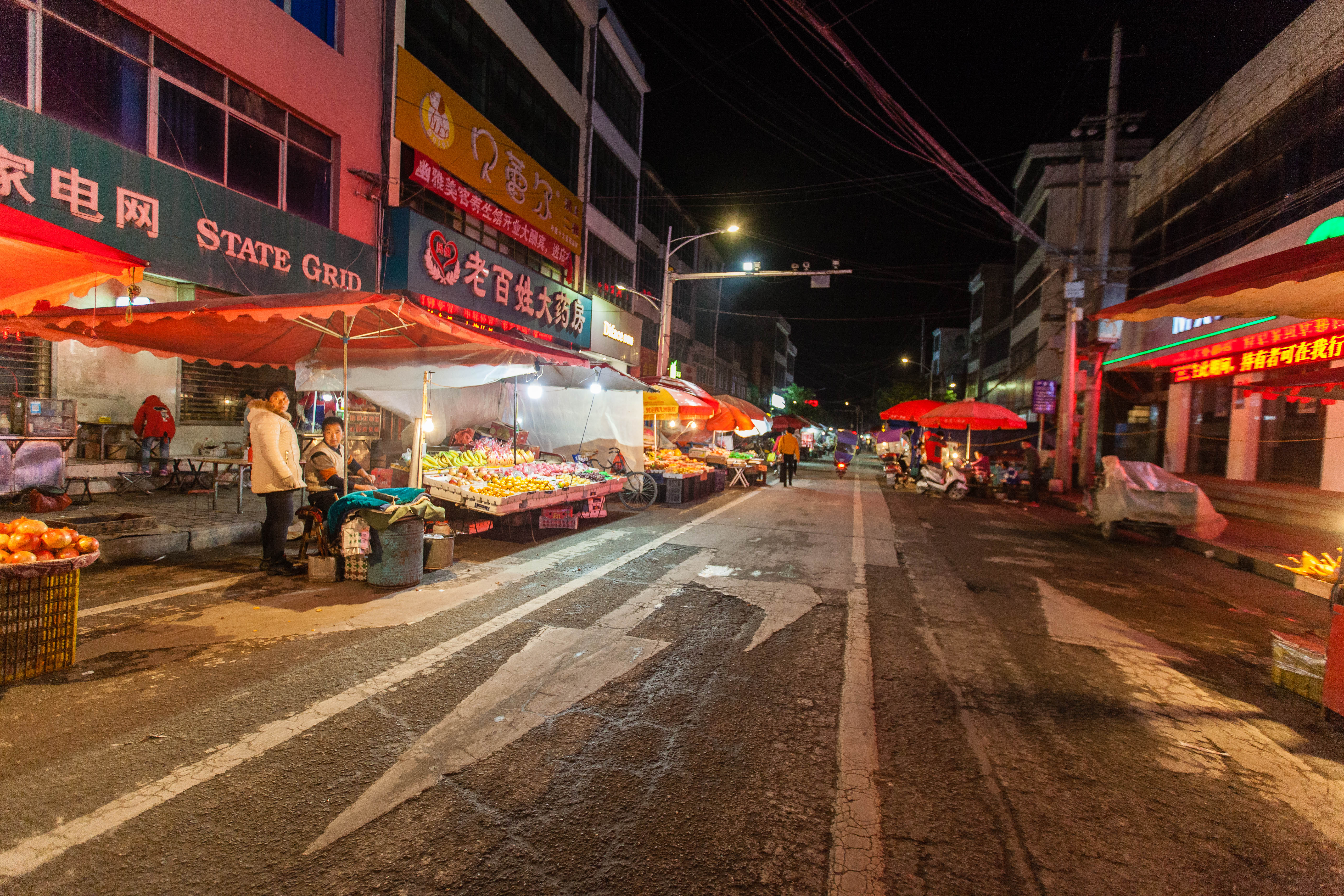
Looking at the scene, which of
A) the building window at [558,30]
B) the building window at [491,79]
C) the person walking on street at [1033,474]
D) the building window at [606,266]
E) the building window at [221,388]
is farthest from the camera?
the building window at [606,266]

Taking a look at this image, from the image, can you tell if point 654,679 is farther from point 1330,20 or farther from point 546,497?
point 1330,20

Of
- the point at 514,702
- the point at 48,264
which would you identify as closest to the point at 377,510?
the point at 48,264

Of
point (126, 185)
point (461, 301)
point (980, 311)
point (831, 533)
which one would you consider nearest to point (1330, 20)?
point (831, 533)

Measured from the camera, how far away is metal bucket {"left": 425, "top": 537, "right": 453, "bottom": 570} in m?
7.02

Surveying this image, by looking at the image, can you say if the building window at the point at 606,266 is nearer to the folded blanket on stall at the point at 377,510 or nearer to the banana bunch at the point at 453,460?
the banana bunch at the point at 453,460

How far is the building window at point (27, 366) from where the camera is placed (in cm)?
945

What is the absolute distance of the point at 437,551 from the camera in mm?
7047

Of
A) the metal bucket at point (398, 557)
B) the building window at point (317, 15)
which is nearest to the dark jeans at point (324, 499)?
the metal bucket at point (398, 557)

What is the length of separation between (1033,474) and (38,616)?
2120cm

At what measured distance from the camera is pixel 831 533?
11.1 m

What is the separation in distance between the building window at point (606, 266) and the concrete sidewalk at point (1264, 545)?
19.4m

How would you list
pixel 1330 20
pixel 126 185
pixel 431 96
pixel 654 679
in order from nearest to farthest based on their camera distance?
pixel 654 679, pixel 126 185, pixel 1330 20, pixel 431 96

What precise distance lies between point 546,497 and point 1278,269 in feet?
27.4

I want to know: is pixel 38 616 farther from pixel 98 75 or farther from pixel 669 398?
pixel 669 398
